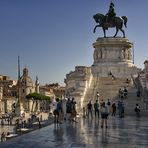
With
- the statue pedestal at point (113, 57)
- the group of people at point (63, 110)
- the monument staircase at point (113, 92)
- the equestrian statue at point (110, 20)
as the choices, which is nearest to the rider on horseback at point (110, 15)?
the equestrian statue at point (110, 20)

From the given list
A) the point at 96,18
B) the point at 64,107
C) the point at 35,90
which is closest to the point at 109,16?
the point at 96,18

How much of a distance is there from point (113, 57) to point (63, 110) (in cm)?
3853

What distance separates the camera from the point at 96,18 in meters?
62.9

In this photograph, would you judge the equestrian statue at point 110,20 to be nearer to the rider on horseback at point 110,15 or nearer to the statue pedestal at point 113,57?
the rider on horseback at point 110,15

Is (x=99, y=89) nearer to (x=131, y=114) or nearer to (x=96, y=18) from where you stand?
(x=131, y=114)

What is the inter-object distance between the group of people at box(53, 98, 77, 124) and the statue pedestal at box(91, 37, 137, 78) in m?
35.3

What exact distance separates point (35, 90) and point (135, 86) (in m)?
118

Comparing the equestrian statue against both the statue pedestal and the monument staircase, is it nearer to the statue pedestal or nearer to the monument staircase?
the statue pedestal

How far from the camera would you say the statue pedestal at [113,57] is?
196ft

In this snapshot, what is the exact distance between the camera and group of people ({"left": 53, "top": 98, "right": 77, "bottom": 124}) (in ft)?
73.4

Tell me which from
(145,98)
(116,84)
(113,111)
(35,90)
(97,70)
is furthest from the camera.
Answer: (35,90)

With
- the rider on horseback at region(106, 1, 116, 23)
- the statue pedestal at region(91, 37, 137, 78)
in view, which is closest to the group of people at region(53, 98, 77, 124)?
the statue pedestal at region(91, 37, 137, 78)

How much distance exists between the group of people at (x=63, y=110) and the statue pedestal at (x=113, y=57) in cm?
3528

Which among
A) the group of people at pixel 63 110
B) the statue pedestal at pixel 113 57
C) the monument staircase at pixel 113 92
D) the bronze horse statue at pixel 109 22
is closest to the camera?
the group of people at pixel 63 110
